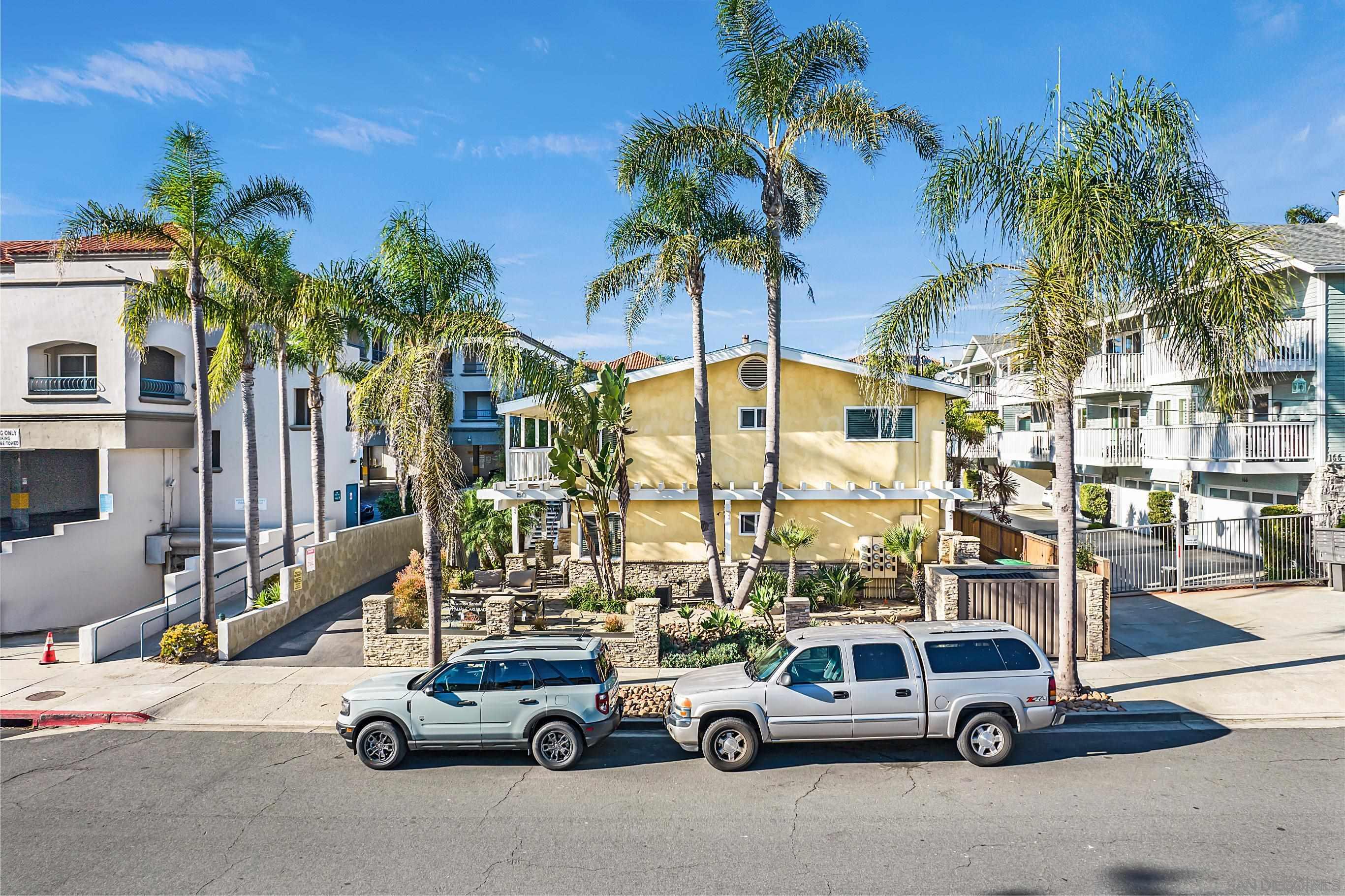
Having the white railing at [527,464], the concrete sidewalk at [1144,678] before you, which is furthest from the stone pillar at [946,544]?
the white railing at [527,464]

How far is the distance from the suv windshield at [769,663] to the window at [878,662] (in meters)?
0.91

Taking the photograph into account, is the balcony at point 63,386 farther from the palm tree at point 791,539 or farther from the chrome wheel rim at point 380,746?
the palm tree at point 791,539

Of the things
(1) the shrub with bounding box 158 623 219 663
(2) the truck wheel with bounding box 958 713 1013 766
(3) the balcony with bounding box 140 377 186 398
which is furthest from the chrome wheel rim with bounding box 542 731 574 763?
(3) the balcony with bounding box 140 377 186 398

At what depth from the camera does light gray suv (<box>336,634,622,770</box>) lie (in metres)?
10.2

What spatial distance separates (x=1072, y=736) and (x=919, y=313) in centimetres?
708

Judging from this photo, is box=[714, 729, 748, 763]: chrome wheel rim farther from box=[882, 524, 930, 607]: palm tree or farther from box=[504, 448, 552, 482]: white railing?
box=[504, 448, 552, 482]: white railing

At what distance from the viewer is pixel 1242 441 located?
22109 mm

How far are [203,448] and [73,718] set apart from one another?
618 centimetres

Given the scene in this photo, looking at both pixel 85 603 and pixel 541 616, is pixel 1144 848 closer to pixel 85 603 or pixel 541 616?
pixel 541 616

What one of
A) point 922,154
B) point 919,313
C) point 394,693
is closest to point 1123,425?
point 922,154

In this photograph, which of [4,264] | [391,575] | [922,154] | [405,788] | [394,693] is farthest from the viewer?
[4,264]

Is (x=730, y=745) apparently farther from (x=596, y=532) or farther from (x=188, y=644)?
(x=188, y=644)

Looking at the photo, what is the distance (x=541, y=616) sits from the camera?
17125 mm

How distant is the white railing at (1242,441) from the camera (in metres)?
21.3
